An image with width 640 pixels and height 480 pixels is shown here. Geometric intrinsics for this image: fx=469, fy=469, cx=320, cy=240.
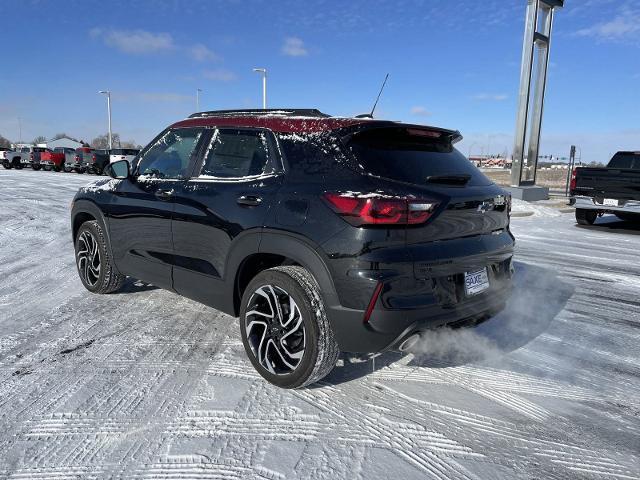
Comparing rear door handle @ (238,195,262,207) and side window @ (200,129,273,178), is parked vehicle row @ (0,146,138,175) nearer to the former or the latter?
side window @ (200,129,273,178)

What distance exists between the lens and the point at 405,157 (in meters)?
2.95

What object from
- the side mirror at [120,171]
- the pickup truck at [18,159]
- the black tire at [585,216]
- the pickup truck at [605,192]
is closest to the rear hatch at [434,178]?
the side mirror at [120,171]

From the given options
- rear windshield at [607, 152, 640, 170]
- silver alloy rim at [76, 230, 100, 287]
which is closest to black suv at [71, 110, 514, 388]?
silver alloy rim at [76, 230, 100, 287]

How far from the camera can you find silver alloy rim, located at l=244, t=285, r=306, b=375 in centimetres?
291

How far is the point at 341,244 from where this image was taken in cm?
260

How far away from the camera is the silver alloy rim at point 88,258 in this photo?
4.77 metres

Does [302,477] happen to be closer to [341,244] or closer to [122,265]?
[341,244]

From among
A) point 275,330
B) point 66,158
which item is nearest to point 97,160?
point 66,158

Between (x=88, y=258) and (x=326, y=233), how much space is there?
10.8ft

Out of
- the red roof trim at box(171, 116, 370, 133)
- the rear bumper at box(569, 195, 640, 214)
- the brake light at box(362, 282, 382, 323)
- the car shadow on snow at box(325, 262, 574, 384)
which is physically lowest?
the car shadow on snow at box(325, 262, 574, 384)

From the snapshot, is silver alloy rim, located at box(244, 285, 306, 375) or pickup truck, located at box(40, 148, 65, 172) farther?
pickup truck, located at box(40, 148, 65, 172)

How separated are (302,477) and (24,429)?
5.03ft

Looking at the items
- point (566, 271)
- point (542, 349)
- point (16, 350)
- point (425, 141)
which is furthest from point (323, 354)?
point (566, 271)

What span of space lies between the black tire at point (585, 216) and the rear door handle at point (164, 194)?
10.7 meters
